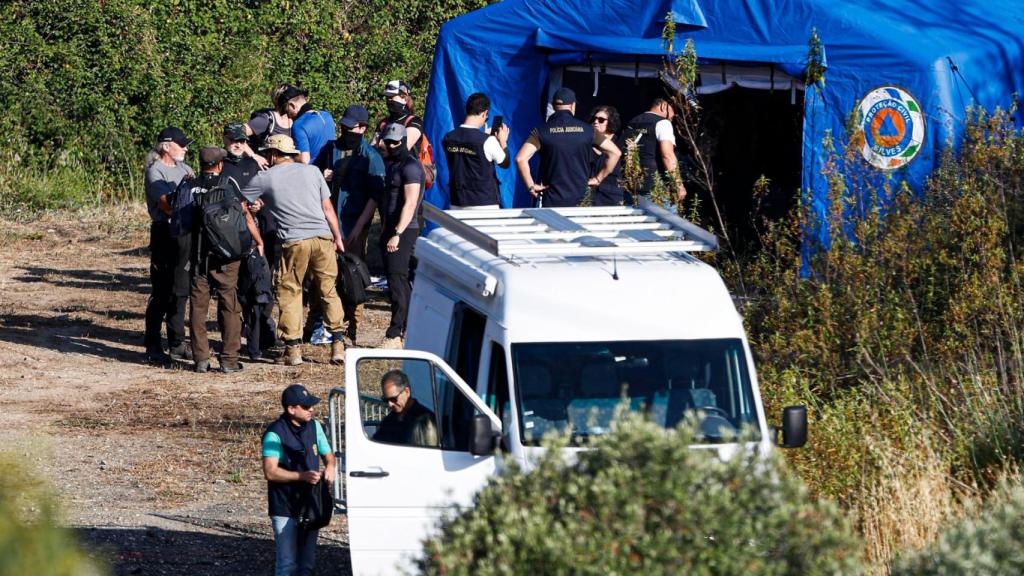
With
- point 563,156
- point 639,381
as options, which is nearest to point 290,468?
point 639,381

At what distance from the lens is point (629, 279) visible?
6.44m

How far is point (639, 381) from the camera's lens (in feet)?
20.7

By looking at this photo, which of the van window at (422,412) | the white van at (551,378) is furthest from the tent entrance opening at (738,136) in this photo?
the white van at (551,378)

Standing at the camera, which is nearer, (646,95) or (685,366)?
(685,366)

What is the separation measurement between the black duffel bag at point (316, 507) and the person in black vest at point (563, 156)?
524 cm

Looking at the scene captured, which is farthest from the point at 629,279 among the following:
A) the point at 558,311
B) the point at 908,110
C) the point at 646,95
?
the point at 646,95

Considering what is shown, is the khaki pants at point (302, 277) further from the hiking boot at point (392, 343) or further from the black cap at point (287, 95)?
the black cap at point (287, 95)

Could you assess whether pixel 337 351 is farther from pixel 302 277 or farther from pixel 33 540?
pixel 33 540

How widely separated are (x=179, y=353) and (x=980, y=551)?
846 centimetres

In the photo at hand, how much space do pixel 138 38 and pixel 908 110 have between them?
11.7 metres

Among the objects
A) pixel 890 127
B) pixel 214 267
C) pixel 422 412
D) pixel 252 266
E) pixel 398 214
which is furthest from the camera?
pixel 890 127

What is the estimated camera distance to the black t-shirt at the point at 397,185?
1156 cm

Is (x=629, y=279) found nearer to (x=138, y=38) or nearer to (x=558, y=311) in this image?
(x=558, y=311)

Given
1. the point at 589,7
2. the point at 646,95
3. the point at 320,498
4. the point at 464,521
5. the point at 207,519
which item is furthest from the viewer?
the point at 646,95
